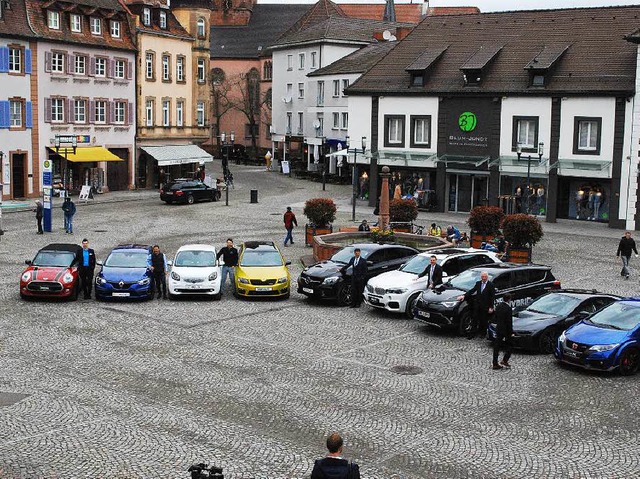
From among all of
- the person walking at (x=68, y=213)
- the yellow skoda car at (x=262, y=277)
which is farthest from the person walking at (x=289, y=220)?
the person walking at (x=68, y=213)

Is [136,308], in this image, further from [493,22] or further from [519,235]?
[493,22]

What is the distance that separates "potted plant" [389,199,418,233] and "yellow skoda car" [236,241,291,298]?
1126cm

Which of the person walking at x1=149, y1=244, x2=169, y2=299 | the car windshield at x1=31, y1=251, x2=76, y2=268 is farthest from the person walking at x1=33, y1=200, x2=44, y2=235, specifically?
the person walking at x1=149, y1=244, x2=169, y2=299

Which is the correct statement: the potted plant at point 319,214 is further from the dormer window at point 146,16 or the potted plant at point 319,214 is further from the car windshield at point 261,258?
the dormer window at point 146,16

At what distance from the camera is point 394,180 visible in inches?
2132

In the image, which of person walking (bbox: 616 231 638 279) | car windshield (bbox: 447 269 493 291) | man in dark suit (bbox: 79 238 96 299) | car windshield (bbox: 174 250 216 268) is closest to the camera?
car windshield (bbox: 447 269 493 291)

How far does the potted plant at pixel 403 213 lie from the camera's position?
38.3m

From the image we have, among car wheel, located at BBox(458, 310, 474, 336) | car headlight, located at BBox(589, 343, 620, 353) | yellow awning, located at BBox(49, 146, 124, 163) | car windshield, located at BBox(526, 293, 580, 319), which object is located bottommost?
car wheel, located at BBox(458, 310, 474, 336)

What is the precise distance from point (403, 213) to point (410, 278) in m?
13.2

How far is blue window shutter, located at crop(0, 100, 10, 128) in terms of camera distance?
171 feet

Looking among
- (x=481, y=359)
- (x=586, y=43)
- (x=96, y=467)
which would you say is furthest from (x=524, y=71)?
(x=96, y=467)

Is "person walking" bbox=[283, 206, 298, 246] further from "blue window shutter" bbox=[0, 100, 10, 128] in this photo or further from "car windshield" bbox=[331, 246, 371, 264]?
"blue window shutter" bbox=[0, 100, 10, 128]

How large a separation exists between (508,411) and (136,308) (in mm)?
12119

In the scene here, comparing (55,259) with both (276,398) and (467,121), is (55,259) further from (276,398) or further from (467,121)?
(467,121)
